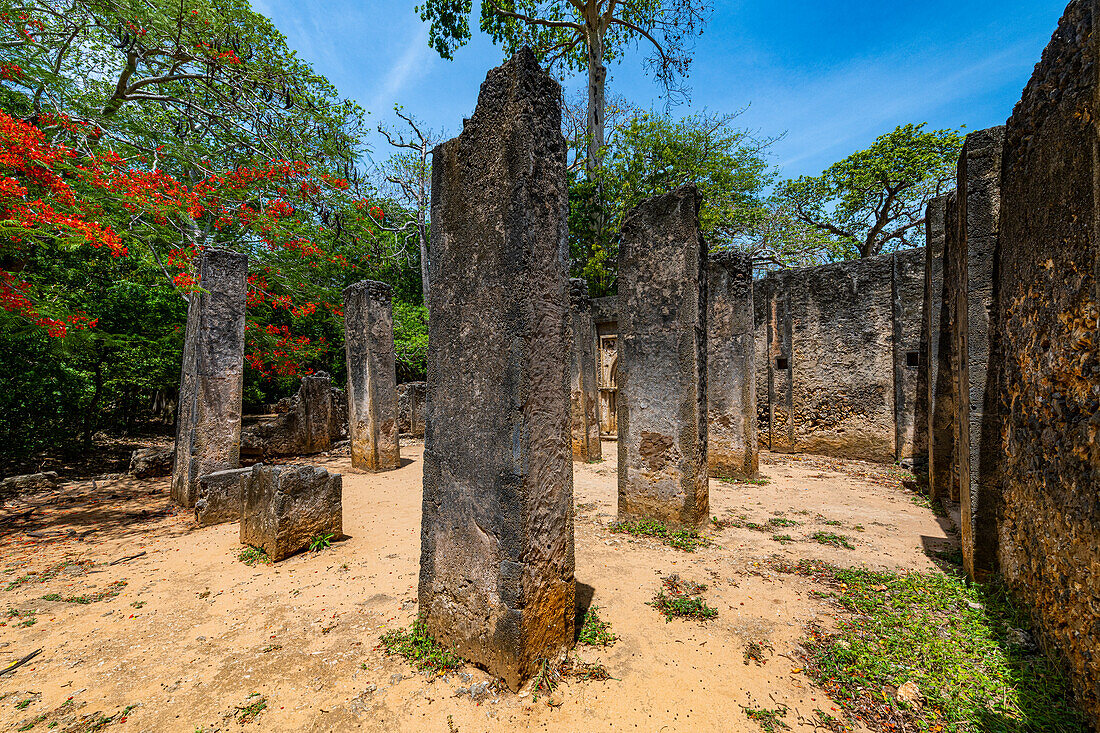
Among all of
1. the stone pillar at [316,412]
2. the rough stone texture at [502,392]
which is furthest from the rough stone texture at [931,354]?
the stone pillar at [316,412]

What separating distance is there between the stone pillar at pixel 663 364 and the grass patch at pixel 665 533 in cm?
9

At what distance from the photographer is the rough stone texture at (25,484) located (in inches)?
255

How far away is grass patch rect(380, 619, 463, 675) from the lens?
8.77 ft

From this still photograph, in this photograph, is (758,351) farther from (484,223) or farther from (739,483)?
(484,223)

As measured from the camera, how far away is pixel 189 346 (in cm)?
655

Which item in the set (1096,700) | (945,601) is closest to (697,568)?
(945,601)

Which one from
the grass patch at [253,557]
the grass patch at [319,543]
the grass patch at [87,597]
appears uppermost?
the grass patch at [319,543]

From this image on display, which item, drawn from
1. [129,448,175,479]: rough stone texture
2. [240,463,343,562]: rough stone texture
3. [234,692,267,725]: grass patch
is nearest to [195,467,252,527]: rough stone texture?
[240,463,343,562]: rough stone texture

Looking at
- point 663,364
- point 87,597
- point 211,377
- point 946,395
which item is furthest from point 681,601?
point 211,377

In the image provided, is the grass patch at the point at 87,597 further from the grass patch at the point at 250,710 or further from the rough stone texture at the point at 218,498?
the grass patch at the point at 250,710

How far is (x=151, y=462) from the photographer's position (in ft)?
25.7

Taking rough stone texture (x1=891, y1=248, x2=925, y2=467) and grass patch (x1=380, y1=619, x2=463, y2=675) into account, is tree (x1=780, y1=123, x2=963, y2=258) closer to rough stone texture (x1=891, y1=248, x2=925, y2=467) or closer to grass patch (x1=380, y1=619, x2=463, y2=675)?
rough stone texture (x1=891, y1=248, x2=925, y2=467)

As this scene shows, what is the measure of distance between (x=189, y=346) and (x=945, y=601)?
9345 mm

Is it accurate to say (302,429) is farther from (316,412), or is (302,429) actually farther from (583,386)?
Answer: (583,386)
